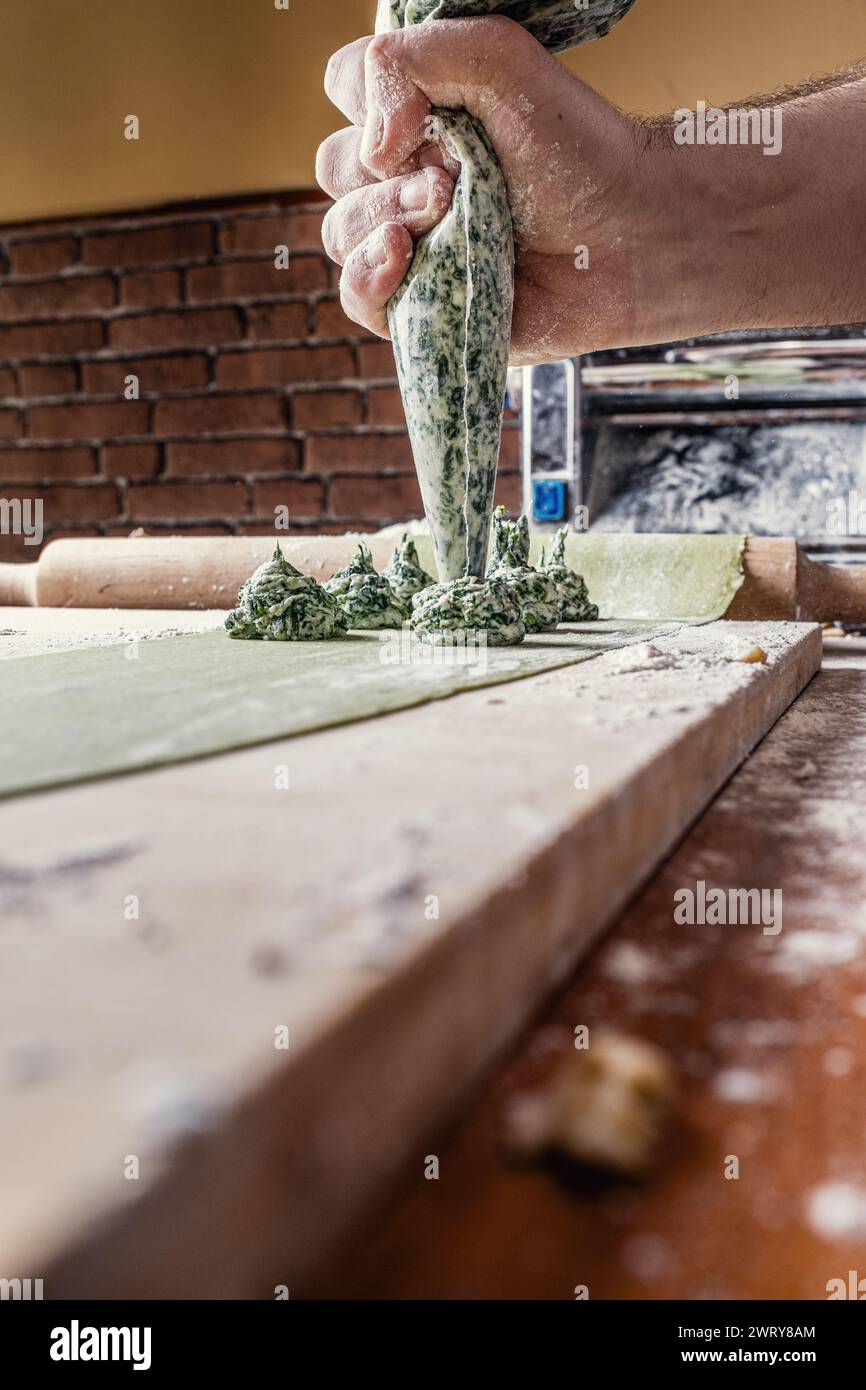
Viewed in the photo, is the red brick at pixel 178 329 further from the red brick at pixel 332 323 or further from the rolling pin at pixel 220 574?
the rolling pin at pixel 220 574

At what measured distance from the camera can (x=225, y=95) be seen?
3.27 metres

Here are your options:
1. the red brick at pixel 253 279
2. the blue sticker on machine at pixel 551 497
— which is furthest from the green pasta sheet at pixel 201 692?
the red brick at pixel 253 279

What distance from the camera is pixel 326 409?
148 inches

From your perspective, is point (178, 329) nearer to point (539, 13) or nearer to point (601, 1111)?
point (539, 13)

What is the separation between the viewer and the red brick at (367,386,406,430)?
3678 millimetres

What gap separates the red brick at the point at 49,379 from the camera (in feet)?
13.6

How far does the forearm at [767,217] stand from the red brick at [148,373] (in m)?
2.94

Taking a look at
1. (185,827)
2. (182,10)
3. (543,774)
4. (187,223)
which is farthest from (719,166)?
(187,223)

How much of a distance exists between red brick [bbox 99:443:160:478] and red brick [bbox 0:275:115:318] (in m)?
0.55

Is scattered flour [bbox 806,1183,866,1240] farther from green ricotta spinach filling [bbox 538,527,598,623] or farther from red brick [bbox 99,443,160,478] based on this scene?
red brick [bbox 99,443,160,478]

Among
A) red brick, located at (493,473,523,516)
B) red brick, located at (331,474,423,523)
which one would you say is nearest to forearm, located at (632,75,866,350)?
red brick, located at (493,473,523,516)

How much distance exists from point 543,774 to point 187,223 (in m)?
3.98

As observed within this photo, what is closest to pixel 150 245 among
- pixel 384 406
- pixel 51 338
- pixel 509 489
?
pixel 51 338

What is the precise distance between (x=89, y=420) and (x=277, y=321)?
0.92m
